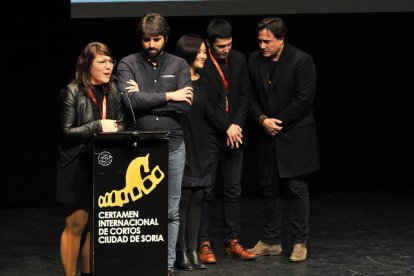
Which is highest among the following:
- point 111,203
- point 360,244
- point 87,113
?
point 87,113

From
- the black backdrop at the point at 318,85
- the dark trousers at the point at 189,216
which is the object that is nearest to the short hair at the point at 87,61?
the dark trousers at the point at 189,216

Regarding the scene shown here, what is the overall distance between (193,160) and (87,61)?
97cm

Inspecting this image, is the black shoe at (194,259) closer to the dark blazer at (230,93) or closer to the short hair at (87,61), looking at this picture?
the dark blazer at (230,93)

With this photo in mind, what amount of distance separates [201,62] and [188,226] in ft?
3.22

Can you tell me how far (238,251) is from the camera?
694 cm

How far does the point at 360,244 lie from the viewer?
7.37 meters

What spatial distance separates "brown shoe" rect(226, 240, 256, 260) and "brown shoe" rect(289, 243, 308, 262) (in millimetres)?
250

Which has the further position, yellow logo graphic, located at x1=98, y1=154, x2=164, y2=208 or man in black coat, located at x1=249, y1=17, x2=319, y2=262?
man in black coat, located at x1=249, y1=17, x2=319, y2=262

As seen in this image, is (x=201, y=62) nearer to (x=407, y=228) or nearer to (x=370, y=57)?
(x=407, y=228)

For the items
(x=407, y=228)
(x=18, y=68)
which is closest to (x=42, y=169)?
(x=18, y=68)

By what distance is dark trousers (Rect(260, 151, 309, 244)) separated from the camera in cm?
696

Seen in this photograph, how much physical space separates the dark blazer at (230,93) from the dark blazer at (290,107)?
0.10 m

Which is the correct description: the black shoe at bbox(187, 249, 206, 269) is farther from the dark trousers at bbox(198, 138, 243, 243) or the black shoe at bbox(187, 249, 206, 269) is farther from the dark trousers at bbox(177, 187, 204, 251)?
the dark trousers at bbox(198, 138, 243, 243)

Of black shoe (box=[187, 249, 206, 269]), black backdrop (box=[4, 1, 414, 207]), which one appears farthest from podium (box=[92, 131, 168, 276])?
black backdrop (box=[4, 1, 414, 207])
